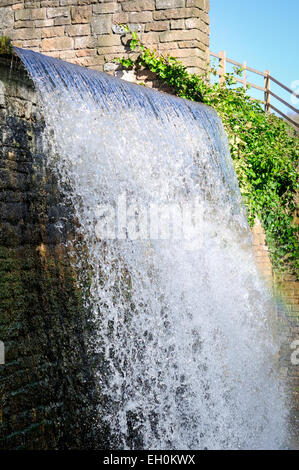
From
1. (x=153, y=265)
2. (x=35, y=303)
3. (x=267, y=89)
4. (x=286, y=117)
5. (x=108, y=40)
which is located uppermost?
(x=267, y=89)

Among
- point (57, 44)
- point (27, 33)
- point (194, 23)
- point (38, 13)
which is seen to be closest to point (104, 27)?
point (57, 44)

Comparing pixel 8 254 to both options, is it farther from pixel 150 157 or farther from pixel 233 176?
pixel 233 176

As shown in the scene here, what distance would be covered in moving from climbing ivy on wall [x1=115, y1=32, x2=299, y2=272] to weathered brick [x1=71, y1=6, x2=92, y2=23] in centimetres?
66

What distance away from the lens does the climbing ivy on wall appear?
22.2 ft

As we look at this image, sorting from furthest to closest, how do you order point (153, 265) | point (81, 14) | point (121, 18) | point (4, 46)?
1. point (81, 14)
2. point (121, 18)
3. point (153, 265)
4. point (4, 46)

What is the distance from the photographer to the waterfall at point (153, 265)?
4051 mm

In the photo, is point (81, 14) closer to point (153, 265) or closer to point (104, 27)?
point (104, 27)

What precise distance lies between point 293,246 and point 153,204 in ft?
9.35

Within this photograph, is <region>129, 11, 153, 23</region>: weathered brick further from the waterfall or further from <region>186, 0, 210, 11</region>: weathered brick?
the waterfall

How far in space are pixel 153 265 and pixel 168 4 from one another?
12.7 feet

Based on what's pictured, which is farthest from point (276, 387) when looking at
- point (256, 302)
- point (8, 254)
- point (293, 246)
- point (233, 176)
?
point (8, 254)

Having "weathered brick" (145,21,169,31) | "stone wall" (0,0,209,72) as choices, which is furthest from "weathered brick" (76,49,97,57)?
"weathered brick" (145,21,169,31)

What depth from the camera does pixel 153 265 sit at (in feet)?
14.7

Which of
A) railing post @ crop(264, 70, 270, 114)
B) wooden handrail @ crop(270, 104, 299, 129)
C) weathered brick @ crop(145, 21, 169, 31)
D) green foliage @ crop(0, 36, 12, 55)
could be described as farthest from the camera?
railing post @ crop(264, 70, 270, 114)
